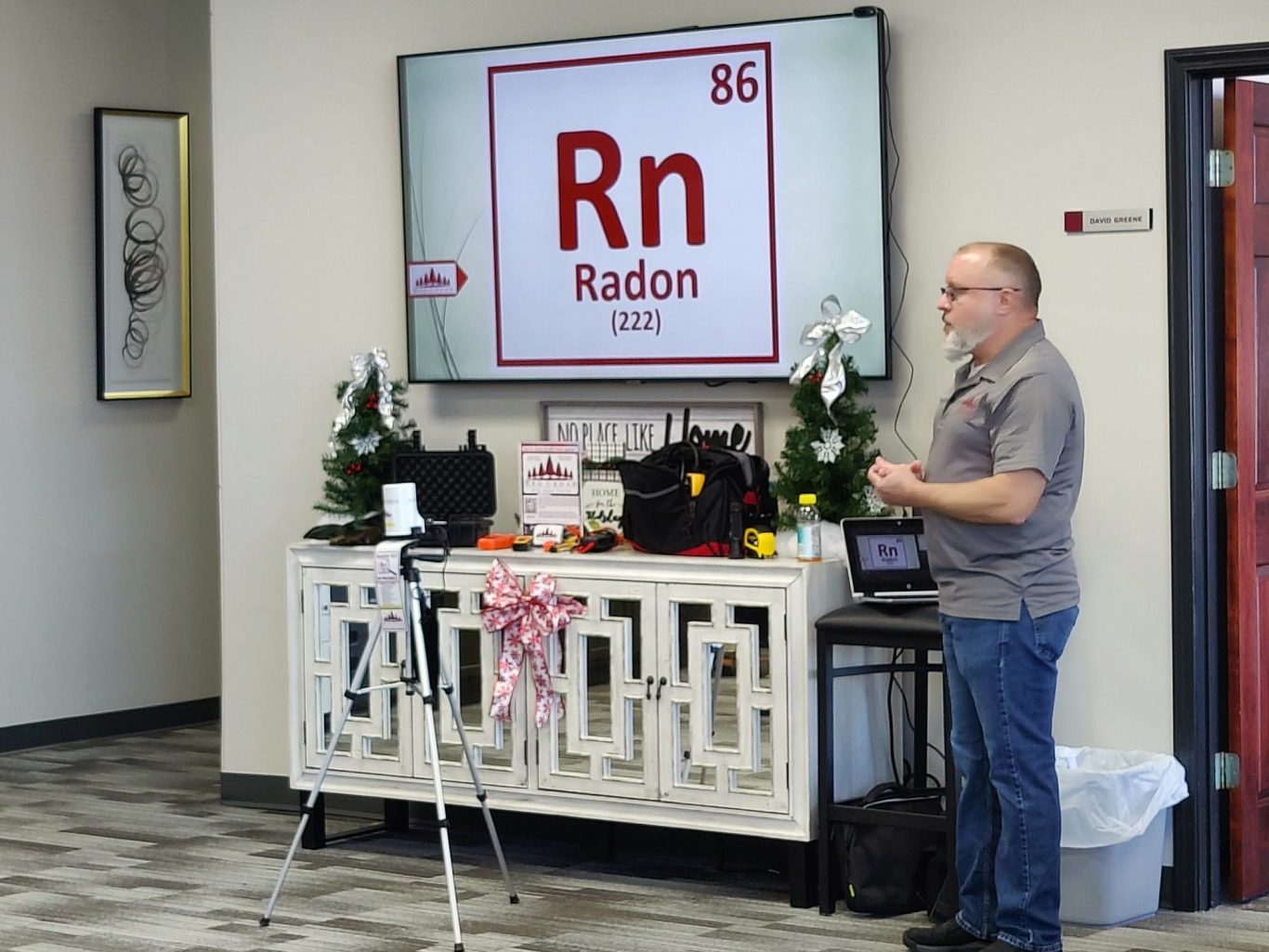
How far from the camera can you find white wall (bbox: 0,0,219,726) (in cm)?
720

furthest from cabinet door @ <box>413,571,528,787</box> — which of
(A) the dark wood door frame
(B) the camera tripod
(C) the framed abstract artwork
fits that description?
(C) the framed abstract artwork

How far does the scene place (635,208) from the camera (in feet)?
17.6

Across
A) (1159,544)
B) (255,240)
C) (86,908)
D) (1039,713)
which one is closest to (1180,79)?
(1159,544)

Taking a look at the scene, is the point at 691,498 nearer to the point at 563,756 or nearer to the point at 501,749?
the point at 563,756

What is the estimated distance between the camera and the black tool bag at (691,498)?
16.2ft

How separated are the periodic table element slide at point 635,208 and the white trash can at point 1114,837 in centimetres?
147

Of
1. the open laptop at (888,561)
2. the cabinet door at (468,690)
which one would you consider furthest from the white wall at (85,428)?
the open laptop at (888,561)

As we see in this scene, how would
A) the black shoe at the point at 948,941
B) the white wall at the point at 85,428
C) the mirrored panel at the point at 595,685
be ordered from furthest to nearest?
the white wall at the point at 85,428, the mirrored panel at the point at 595,685, the black shoe at the point at 948,941

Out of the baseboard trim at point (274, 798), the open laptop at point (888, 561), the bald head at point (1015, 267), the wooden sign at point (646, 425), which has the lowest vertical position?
the baseboard trim at point (274, 798)

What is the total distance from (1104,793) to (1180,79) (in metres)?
1.81

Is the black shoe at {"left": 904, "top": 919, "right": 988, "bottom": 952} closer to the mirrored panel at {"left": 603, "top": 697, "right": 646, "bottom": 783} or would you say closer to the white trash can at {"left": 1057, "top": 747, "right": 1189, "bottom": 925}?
the white trash can at {"left": 1057, "top": 747, "right": 1189, "bottom": 925}

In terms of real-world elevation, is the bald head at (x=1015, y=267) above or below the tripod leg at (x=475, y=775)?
above

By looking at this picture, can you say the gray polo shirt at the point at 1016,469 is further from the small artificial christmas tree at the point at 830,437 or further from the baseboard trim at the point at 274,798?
the baseboard trim at the point at 274,798

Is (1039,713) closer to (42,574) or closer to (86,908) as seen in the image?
(86,908)
